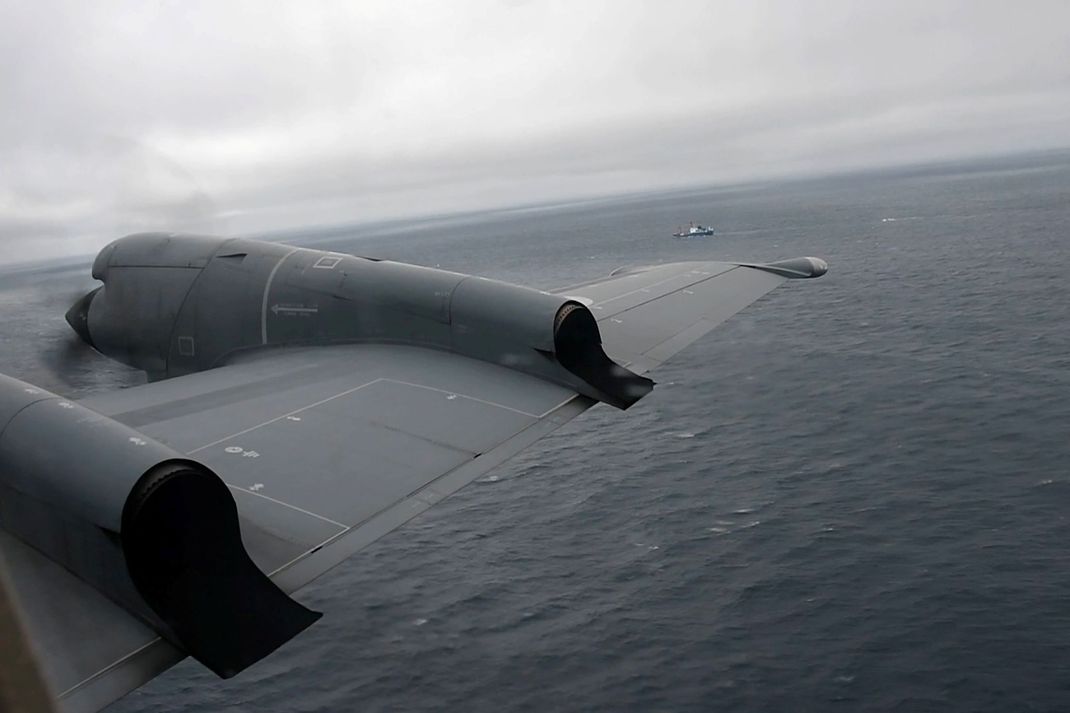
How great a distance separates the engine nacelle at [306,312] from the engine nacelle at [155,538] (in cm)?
1155

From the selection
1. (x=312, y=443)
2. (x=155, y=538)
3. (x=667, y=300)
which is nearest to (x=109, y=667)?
(x=155, y=538)

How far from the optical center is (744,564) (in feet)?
98.1

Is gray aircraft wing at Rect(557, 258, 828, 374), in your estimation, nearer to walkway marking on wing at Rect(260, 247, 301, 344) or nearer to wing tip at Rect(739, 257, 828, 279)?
wing tip at Rect(739, 257, 828, 279)

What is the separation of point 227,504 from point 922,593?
2412cm

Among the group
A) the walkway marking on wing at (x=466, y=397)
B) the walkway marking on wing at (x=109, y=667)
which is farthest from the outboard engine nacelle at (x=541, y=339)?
the walkway marking on wing at (x=109, y=667)

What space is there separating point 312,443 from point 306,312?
29.9 ft

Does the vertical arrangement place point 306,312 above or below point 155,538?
above

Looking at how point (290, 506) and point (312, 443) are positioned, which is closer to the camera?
point (290, 506)

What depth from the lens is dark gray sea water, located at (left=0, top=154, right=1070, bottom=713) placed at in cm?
2353

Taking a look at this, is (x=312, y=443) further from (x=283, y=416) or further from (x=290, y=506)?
(x=290, y=506)

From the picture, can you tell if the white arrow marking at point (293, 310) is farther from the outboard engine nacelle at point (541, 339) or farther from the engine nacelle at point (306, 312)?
the outboard engine nacelle at point (541, 339)

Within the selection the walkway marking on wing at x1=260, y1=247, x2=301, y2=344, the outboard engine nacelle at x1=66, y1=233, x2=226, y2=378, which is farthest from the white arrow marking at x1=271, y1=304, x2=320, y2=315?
the outboard engine nacelle at x1=66, y1=233, x2=226, y2=378

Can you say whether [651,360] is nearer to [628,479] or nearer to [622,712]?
[622,712]

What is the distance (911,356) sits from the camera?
2190 inches
